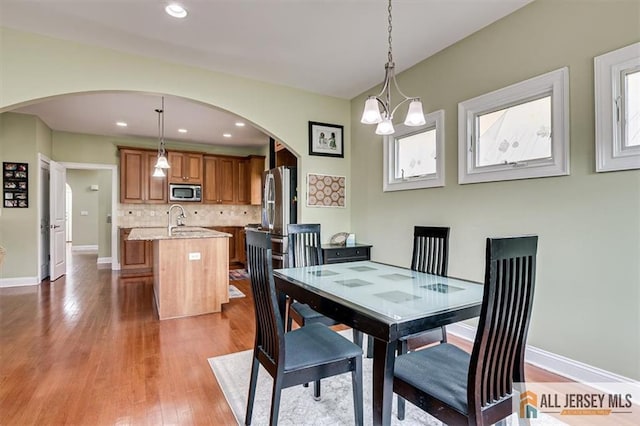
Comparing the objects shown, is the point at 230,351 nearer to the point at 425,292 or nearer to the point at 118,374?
the point at 118,374

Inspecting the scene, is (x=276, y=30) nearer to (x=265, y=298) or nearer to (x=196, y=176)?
(x=265, y=298)

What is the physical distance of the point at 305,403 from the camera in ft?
6.32

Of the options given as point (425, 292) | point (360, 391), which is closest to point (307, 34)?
point (425, 292)

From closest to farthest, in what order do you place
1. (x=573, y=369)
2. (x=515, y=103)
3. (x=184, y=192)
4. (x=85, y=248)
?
(x=573, y=369)
(x=515, y=103)
(x=184, y=192)
(x=85, y=248)

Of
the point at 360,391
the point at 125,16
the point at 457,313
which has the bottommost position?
the point at 360,391

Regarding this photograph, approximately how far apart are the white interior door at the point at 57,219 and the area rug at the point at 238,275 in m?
2.93

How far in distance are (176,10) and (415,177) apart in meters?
2.73

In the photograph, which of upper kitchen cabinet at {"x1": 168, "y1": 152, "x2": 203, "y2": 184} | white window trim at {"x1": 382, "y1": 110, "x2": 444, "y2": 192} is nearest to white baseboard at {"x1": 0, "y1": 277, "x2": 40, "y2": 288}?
upper kitchen cabinet at {"x1": 168, "y1": 152, "x2": 203, "y2": 184}

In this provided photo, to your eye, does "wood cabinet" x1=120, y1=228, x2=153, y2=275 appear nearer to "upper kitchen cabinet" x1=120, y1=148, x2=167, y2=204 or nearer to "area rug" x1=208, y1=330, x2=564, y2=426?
"upper kitchen cabinet" x1=120, y1=148, x2=167, y2=204

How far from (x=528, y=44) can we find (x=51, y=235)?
278 inches

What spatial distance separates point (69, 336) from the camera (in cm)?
295

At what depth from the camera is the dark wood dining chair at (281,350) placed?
149 cm

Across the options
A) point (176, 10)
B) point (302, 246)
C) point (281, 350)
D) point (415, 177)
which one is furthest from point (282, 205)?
point (281, 350)

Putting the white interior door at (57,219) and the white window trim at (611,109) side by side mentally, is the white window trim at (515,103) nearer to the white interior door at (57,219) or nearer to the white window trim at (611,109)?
the white window trim at (611,109)
